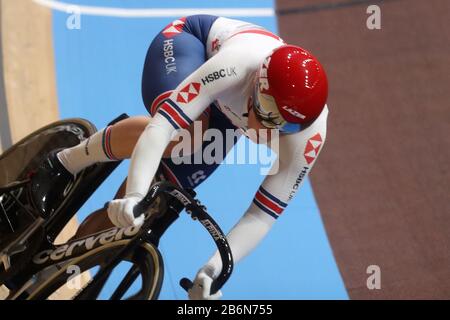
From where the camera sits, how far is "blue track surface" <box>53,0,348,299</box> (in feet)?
12.4

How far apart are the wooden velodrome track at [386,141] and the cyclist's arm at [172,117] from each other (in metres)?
1.68

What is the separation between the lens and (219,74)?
8.00 ft

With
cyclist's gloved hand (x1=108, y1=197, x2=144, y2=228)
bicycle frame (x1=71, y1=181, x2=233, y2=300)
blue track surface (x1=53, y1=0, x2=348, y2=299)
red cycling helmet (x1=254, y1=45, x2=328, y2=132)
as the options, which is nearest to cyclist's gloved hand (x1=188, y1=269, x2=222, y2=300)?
bicycle frame (x1=71, y1=181, x2=233, y2=300)

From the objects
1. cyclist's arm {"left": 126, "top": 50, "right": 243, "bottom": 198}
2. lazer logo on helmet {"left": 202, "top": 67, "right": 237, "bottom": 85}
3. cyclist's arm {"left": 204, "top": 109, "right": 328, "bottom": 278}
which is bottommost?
cyclist's arm {"left": 204, "top": 109, "right": 328, "bottom": 278}

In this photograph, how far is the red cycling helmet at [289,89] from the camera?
7.50 feet

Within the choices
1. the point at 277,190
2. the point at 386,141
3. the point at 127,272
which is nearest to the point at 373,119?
the point at 386,141

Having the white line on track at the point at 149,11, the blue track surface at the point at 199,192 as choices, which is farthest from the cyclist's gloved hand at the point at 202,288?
the white line on track at the point at 149,11

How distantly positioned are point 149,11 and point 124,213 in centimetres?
321

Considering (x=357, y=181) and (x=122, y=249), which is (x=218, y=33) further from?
(x=357, y=181)

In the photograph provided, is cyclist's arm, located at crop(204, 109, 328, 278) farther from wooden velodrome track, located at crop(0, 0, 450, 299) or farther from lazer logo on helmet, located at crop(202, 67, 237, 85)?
wooden velodrome track, located at crop(0, 0, 450, 299)

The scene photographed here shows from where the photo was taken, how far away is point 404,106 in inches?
179

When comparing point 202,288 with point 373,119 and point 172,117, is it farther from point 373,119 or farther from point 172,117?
point 373,119

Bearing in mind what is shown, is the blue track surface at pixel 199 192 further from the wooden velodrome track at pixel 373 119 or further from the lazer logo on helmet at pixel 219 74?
the lazer logo on helmet at pixel 219 74

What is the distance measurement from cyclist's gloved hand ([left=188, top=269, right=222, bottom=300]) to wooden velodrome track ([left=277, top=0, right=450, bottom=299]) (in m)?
1.56
